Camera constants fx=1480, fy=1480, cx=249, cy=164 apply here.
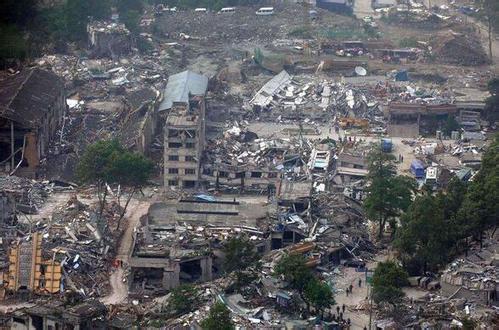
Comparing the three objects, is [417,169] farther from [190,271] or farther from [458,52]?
[458,52]

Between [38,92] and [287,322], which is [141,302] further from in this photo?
[38,92]

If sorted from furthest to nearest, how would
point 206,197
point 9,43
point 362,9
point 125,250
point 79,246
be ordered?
point 362,9 < point 206,197 < point 125,250 < point 79,246 < point 9,43

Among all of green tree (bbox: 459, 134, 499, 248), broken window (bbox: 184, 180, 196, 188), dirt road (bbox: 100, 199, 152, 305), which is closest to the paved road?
broken window (bbox: 184, 180, 196, 188)

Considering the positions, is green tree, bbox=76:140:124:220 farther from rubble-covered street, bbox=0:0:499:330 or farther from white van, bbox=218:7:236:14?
white van, bbox=218:7:236:14

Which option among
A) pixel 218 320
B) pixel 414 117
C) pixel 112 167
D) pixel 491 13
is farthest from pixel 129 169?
pixel 491 13

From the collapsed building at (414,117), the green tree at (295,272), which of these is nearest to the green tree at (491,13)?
the collapsed building at (414,117)

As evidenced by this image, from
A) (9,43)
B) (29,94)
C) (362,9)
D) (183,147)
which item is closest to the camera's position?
(9,43)

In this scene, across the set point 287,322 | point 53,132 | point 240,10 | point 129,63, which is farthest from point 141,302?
point 240,10
